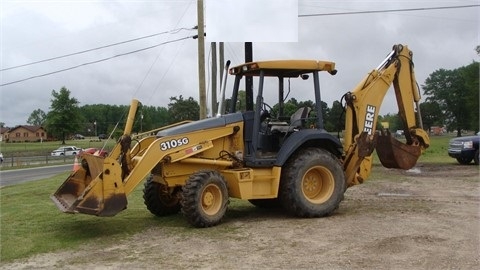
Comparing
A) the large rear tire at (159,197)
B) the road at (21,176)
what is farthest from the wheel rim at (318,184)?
the road at (21,176)

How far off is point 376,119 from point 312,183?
6.54ft

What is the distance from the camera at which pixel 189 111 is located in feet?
126

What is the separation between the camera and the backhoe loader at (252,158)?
819cm

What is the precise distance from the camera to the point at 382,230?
310 inches

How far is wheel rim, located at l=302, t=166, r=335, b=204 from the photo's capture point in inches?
371

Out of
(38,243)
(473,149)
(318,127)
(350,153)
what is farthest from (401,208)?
(473,149)

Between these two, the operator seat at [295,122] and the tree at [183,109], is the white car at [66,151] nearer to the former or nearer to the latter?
the tree at [183,109]

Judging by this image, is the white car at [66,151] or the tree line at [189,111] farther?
the white car at [66,151]

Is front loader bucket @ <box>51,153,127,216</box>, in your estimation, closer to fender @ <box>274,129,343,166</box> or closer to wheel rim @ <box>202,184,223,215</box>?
wheel rim @ <box>202,184,223,215</box>

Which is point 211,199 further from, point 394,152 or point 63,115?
point 63,115

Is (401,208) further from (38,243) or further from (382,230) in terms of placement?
(38,243)

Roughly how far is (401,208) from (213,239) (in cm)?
423

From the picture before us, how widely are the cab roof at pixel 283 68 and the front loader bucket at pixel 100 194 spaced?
3.01 m

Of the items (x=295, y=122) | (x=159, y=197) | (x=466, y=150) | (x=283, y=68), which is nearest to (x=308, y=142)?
(x=295, y=122)
